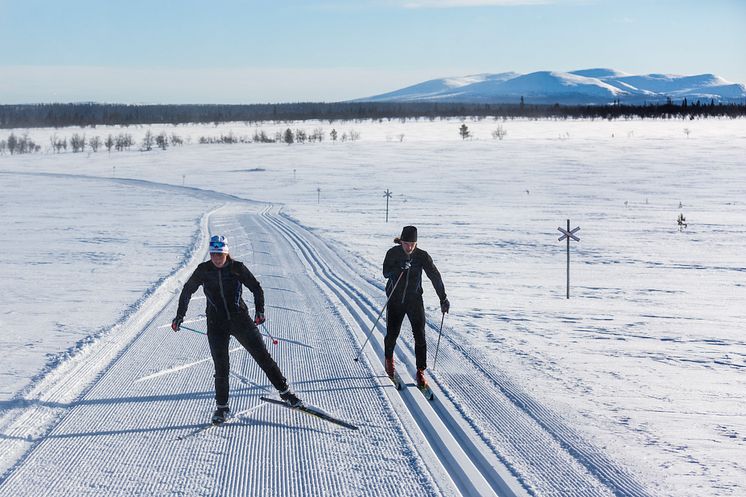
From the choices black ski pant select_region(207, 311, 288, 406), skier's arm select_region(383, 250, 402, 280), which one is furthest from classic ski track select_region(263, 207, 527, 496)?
black ski pant select_region(207, 311, 288, 406)

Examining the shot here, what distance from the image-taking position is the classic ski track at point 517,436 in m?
5.73

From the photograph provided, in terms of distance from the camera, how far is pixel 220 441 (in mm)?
6594

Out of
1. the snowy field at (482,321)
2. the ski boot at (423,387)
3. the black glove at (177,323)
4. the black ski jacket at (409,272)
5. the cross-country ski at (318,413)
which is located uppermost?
the black ski jacket at (409,272)

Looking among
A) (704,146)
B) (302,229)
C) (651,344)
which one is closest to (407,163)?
(704,146)

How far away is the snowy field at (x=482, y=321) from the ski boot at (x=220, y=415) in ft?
0.73

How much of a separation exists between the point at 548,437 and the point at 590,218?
31.9 meters

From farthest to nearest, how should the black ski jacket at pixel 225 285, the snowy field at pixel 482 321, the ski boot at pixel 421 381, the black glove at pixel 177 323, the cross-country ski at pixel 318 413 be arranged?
the ski boot at pixel 421 381 < the black glove at pixel 177 323 < the cross-country ski at pixel 318 413 < the black ski jacket at pixel 225 285 < the snowy field at pixel 482 321

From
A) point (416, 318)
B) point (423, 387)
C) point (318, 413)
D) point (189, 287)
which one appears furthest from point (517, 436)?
point (189, 287)

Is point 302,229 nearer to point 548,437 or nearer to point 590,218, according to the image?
point 590,218

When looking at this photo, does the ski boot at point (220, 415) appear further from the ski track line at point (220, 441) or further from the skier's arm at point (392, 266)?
the skier's arm at point (392, 266)

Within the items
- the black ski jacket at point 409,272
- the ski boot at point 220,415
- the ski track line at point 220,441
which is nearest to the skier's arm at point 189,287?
the ski boot at point 220,415

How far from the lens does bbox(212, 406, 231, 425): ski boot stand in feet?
22.8

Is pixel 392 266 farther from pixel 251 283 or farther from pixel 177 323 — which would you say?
pixel 177 323

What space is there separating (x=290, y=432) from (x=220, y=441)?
63 cm
